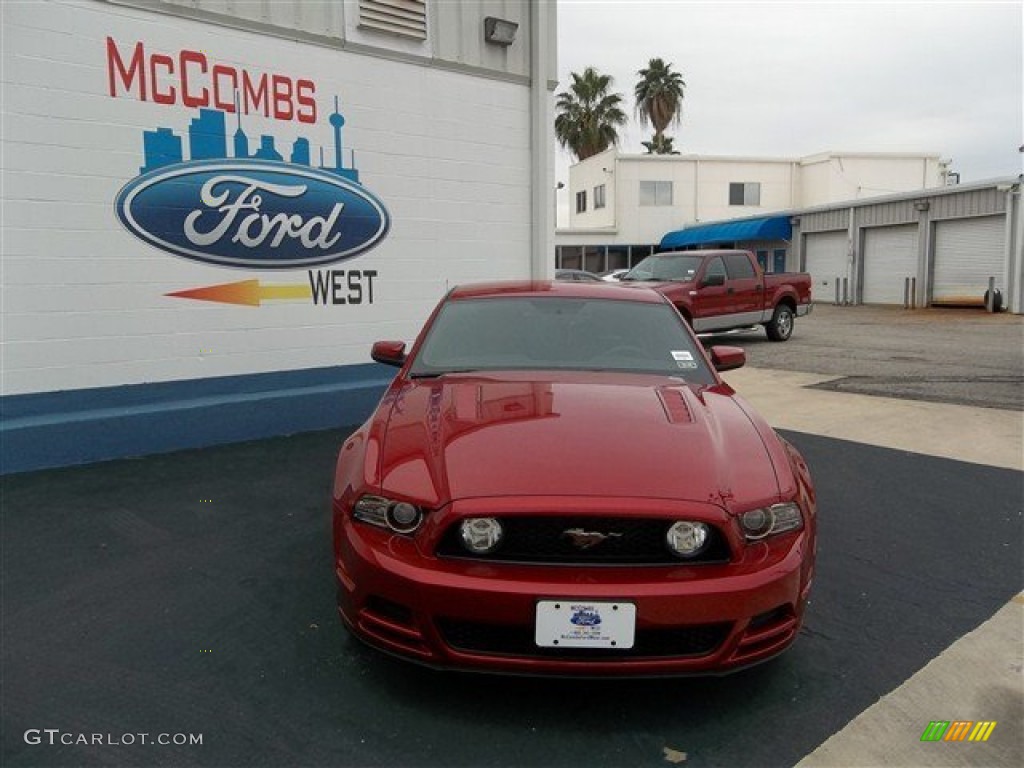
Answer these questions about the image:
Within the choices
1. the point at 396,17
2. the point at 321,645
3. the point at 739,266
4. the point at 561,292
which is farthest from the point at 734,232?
the point at 321,645

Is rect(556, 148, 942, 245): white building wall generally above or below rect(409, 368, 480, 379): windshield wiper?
above

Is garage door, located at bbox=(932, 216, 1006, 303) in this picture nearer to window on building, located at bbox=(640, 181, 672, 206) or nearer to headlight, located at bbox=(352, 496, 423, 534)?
window on building, located at bbox=(640, 181, 672, 206)

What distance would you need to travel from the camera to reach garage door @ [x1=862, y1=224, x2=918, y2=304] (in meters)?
24.2

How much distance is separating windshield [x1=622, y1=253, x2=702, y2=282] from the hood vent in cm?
1050

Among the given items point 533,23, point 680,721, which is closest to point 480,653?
point 680,721

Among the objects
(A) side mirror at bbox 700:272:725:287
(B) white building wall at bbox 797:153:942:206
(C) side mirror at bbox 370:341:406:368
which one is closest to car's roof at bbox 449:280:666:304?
(C) side mirror at bbox 370:341:406:368

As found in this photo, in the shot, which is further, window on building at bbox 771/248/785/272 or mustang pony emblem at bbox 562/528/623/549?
window on building at bbox 771/248/785/272

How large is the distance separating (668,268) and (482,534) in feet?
40.1

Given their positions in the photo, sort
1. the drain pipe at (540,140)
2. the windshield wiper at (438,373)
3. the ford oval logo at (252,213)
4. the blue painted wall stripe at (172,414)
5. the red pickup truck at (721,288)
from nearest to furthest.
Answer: the windshield wiper at (438,373), the blue painted wall stripe at (172,414), the ford oval logo at (252,213), the drain pipe at (540,140), the red pickup truck at (721,288)

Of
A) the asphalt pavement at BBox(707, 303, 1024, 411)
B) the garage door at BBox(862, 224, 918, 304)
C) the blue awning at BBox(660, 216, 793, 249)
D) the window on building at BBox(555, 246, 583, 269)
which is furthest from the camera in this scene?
the window on building at BBox(555, 246, 583, 269)

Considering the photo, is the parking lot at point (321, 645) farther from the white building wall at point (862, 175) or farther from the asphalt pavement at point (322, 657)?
the white building wall at point (862, 175)

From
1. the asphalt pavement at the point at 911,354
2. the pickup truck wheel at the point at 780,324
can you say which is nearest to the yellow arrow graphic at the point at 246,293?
the asphalt pavement at the point at 911,354

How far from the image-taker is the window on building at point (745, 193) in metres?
36.3

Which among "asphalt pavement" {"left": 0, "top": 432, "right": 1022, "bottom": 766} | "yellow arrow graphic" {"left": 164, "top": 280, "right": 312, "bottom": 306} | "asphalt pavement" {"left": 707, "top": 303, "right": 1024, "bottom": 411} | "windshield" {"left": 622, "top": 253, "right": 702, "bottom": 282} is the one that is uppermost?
"windshield" {"left": 622, "top": 253, "right": 702, "bottom": 282}
